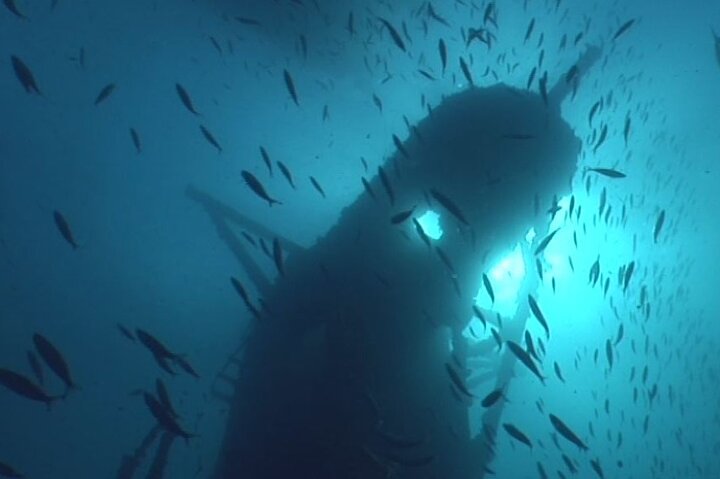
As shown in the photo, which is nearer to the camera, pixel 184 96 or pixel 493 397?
pixel 493 397

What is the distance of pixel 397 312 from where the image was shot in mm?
14805

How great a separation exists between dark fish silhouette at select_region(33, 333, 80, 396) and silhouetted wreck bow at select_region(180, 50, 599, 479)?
7947 millimetres

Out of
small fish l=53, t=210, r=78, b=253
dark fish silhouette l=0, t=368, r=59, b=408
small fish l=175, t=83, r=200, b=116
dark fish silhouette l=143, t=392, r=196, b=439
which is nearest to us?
dark fish silhouette l=0, t=368, r=59, b=408

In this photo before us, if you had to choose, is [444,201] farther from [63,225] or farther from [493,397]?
[63,225]

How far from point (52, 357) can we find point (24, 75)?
388cm

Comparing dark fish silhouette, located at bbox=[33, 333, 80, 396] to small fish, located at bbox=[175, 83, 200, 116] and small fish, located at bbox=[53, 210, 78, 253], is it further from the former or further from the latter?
small fish, located at bbox=[175, 83, 200, 116]

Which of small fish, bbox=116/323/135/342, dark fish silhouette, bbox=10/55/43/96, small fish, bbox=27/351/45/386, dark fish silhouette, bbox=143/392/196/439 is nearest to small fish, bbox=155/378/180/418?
dark fish silhouette, bbox=143/392/196/439

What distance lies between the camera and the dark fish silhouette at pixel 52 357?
4.30 m

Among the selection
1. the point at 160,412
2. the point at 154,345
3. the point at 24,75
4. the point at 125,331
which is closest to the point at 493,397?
the point at 160,412

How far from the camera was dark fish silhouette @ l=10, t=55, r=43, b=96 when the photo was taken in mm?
6082

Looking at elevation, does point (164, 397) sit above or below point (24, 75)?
below

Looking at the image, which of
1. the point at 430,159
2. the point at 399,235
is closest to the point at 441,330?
the point at 399,235

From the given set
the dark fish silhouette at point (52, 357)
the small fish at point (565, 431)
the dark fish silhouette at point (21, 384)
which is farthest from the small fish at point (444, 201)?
the dark fish silhouette at point (21, 384)

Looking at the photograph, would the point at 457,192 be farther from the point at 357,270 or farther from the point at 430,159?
the point at 357,270
